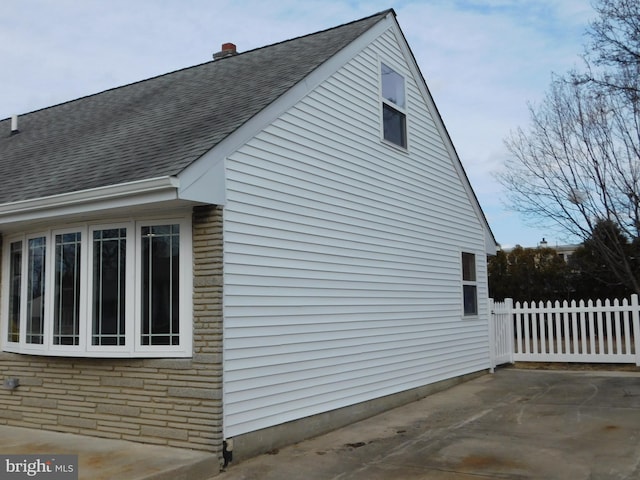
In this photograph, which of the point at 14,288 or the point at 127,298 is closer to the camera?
the point at 127,298

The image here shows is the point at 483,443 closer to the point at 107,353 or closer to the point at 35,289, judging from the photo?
the point at 107,353

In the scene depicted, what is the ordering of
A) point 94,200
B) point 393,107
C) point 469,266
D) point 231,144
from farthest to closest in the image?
point 469,266 → point 393,107 → point 231,144 → point 94,200

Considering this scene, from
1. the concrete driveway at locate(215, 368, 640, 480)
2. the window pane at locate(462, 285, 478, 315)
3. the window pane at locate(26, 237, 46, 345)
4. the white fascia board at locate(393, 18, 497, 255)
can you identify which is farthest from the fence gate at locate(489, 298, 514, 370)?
the window pane at locate(26, 237, 46, 345)

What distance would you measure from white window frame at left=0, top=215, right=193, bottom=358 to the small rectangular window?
24.3 feet

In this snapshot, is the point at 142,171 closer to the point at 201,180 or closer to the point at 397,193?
the point at 201,180

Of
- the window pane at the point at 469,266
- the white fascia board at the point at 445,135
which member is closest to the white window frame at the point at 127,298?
the white fascia board at the point at 445,135

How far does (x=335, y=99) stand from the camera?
8547 mm

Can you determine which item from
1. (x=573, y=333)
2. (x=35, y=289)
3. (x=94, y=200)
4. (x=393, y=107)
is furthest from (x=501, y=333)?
(x=94, y=200)

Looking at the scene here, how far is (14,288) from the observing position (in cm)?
771

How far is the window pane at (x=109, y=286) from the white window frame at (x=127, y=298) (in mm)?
55

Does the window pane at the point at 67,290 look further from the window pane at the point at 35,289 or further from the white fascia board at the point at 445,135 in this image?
the white fascia board at the point at 445,135

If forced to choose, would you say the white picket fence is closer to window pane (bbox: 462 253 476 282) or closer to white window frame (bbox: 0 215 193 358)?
window pane (bbox: 462 253 476 282)

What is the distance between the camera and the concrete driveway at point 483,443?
585 cm

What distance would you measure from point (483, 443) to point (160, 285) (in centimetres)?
395
